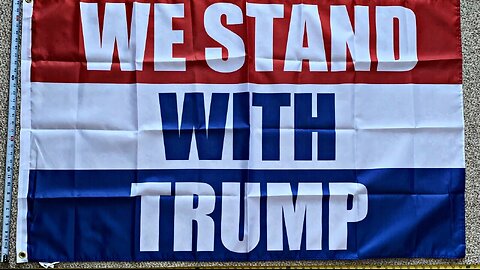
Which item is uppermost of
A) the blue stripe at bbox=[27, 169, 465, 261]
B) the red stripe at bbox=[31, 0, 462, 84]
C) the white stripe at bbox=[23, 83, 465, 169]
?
the red stripe at bbox=[31, 0, 462, 84]

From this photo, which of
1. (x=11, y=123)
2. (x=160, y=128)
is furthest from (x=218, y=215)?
(x=11, y=123)

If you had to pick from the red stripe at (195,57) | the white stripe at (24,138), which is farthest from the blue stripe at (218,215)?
the red stripe at (195,57)

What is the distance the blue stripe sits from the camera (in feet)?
3.68

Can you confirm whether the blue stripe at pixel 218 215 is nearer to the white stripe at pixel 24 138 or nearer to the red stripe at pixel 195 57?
the white stripe at pixel 24 138

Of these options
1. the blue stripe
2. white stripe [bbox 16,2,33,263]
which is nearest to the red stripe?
white stripe [bbox 16,2,33,263]

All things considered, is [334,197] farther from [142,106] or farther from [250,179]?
[142,106]

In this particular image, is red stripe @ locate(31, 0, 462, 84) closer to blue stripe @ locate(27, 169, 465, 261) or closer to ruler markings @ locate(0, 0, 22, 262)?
ruler markings @ locate(0, 0, 22, 262)

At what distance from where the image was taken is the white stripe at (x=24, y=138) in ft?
3.67

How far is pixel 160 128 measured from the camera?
1127mm

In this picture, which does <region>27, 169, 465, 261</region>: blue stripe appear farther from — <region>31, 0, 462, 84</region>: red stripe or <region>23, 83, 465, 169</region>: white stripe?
<region>31, 0, 462, 84</region>: red stripe

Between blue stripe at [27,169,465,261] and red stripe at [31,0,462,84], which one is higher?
red stripe at [31,0,462,84]

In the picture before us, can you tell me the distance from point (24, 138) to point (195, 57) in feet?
1.20

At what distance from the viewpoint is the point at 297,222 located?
44.7 inches

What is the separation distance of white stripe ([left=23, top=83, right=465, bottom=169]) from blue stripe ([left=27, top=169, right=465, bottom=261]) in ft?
0.06
